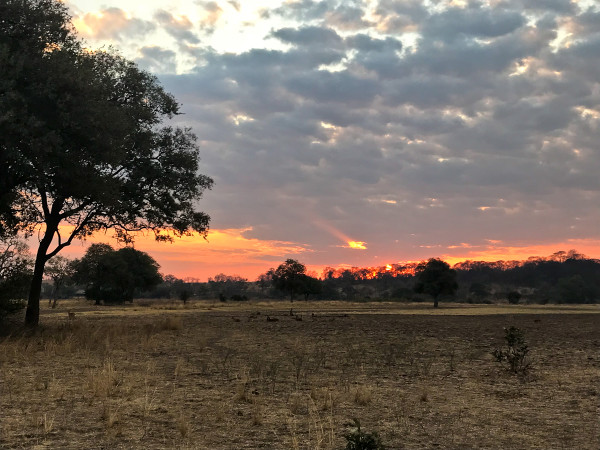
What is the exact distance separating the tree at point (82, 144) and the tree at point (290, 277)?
301 ft

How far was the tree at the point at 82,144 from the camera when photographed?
760 inches

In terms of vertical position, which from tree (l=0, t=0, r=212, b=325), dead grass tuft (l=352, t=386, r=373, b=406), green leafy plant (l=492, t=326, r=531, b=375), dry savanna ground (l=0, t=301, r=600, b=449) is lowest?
dry savanna ground (l=0, t=301, r=600, b=449)

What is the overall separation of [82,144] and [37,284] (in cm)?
864

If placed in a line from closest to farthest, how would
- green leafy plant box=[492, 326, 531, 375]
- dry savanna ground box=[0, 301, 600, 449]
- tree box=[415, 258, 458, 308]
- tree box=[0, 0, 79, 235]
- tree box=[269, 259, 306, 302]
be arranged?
1. dry savanna ground box=[0, 301, 600, 449]
2. green leafy plant box=[492, 326, 531, 375]
3. tree box=[0, 0, 79, 235]
4. tree box=[415, 258, 458, 308]
5. tree box=[269, 259, 306, 302]

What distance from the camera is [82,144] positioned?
21.3m

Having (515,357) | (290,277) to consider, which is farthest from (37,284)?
(290,277)

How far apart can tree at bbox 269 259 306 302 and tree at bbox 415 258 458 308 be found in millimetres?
29358

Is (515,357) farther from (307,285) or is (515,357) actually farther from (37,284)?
Answer: (307,285)

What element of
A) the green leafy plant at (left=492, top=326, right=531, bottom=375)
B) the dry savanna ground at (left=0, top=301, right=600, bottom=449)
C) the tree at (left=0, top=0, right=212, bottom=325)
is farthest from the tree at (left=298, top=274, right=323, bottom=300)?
the green leafy plant at (left=492, top=326, right=531, bottom=375)

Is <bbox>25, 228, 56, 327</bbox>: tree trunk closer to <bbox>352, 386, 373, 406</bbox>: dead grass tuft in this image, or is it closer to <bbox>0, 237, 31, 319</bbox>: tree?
<bbox>0, 237, 31, 319</bbox>: tree

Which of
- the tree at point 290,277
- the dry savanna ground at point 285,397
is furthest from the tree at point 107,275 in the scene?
the dry savanna ground at point 285,397

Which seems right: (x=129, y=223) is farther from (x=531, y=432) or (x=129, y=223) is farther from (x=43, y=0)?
(x=531, y=432)

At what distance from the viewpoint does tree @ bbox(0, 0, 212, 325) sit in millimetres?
19297

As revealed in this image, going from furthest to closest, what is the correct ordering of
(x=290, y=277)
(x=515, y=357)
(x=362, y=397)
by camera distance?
(x=290, y=277) < (x=515, y=357) < (x=362, y=397)
